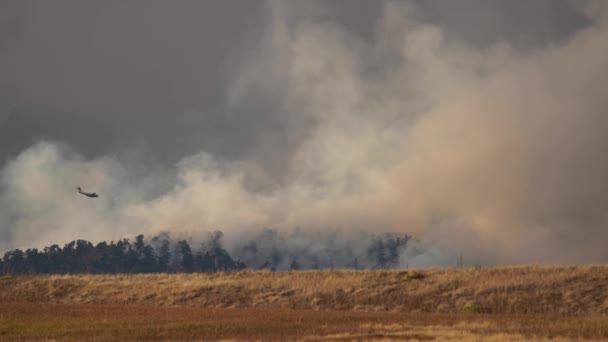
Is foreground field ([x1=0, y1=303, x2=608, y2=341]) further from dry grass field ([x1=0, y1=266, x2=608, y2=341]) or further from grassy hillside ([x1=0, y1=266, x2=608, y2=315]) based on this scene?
grassy hillside ([x1=0, y1=266, x2=608, y2=315])

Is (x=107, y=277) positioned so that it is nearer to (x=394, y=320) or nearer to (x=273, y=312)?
(x=273, y=312)

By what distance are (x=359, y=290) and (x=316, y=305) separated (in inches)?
268

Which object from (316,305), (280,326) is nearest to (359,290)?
(316,305)

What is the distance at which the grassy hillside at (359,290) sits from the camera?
254 feet

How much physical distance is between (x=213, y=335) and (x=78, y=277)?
6033cm

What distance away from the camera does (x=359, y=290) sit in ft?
283

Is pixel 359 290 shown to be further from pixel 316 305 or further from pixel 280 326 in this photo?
pixel 280 326

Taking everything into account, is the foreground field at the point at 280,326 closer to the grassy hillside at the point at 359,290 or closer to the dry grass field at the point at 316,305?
the dry grass field at the point at 316,305

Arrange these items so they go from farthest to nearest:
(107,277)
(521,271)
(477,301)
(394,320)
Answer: (107,277)
(521,271)
(477,301)
(394,320)

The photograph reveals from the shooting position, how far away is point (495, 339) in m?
44.2

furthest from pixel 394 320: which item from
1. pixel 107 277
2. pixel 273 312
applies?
pixel 107 277

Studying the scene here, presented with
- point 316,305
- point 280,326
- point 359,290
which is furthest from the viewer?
point 359,290

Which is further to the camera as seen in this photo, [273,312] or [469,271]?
[469,271]

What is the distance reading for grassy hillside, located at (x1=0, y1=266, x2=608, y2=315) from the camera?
3044 inches
